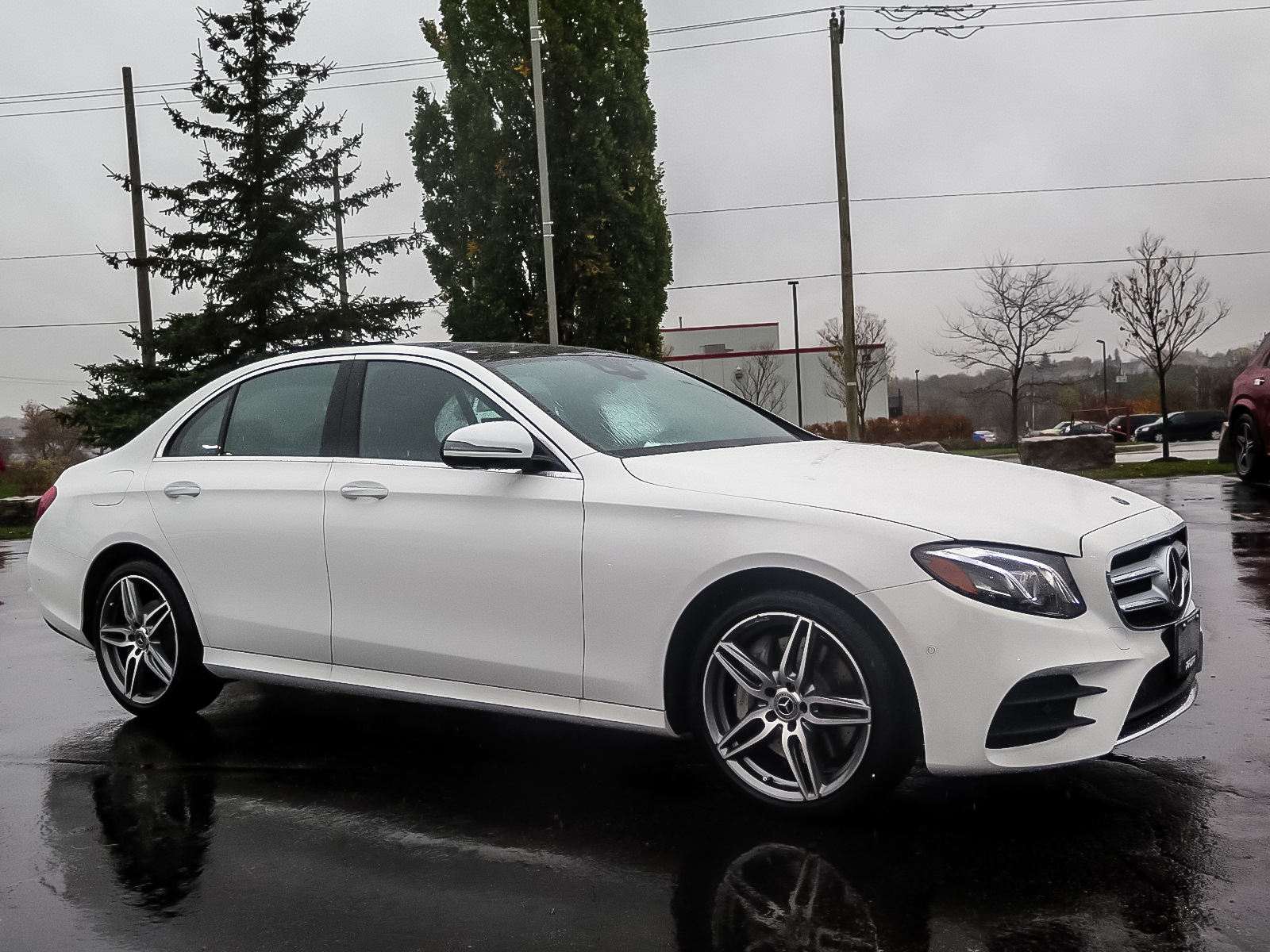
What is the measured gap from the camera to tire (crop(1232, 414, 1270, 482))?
14.8 metres

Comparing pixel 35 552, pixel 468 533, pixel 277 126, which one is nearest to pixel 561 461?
pixel 468 533

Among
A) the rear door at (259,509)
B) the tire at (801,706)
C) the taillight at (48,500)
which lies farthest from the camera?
the taillight at (48,500)

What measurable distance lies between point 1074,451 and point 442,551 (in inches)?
749

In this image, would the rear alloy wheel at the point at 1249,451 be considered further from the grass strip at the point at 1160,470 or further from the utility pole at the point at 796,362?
the utility pole at the point at 796,362

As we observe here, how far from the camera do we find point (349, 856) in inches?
146

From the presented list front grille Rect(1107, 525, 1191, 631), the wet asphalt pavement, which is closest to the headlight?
front grille Rect(1107, 525, 1191, 631)

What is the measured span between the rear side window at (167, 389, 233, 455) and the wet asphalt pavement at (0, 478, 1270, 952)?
1.25 m

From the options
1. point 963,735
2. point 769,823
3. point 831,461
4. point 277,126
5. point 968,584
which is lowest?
point 769,823

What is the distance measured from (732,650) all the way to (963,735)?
740mm

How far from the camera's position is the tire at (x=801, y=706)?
3.61m

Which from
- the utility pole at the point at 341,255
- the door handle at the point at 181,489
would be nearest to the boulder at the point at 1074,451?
the utility pole at the point at 341,255

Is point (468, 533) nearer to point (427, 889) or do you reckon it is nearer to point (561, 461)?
point (561, 461)

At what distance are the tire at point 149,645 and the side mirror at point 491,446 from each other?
1811 millimetres

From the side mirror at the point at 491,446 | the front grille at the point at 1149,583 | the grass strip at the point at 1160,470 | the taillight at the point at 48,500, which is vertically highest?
the side mirror at the point at 491,446
